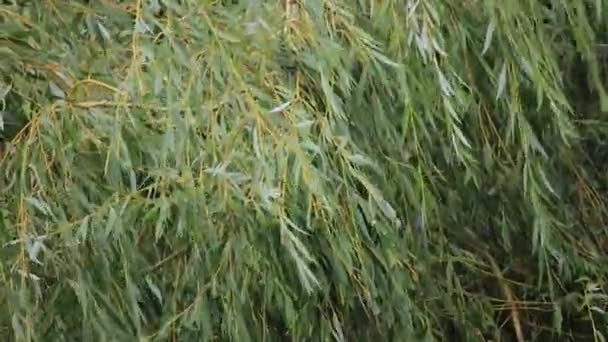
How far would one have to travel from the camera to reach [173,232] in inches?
52.5

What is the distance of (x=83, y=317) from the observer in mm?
1335

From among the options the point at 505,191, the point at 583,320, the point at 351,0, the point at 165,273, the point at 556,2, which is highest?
the point at 351,0

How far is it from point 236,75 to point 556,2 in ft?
2.00

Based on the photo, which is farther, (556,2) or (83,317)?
(556,2)

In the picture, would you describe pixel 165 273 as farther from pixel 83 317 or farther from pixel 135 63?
pixel 135 63

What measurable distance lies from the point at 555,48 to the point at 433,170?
0.97 feet

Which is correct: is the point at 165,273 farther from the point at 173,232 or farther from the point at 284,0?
the point at 284,0

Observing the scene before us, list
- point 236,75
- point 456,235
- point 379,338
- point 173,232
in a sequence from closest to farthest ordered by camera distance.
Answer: point 236,75 < point 173,232 < point 379,338 < point 456,235

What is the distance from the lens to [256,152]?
3.89ft

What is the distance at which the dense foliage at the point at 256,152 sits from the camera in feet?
4.05

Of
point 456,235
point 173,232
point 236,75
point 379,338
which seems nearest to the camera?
point 236,75

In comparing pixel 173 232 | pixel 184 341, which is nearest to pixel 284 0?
pixel 173 232

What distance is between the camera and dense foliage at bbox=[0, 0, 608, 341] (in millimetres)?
1235

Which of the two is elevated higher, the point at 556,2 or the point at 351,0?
the point at 351,0
